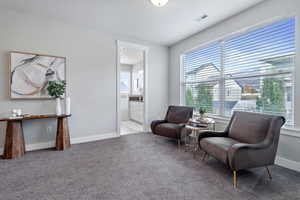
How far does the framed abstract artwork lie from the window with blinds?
11.0 feet

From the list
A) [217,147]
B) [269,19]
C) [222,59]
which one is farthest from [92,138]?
[269,19]

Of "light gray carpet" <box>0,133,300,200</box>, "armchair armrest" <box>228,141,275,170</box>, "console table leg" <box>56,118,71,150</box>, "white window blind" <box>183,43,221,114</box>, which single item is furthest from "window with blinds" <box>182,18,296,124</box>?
"console table leg" <box>56,118,71,150</box>

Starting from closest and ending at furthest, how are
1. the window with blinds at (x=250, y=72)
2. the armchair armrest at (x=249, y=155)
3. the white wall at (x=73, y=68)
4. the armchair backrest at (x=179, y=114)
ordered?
the armchair armrest at (x=249, y=155) → the window with blinds at (x=250, y=72) → the white wall at (x=73, y=68) → the armchair backrest at (x=179, y=114)

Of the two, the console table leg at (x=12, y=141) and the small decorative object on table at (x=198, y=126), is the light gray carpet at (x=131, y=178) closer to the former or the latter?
the console table leg at (x=12, y=141)

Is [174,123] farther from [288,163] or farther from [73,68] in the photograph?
[73,68]

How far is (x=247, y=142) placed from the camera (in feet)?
7.30

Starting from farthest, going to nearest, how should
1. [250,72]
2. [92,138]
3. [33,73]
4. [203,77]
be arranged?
[203,77] → [92,138] → [33,73] → [250,72]

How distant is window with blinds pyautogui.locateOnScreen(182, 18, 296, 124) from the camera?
2.37m

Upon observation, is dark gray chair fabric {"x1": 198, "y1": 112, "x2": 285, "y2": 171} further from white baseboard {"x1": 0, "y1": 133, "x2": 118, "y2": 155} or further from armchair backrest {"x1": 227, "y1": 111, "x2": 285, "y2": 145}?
white baseboard {"x1": 0, "y1": 133, "x2": 118, "y2": 155}

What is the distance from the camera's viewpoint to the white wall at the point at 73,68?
2.87m

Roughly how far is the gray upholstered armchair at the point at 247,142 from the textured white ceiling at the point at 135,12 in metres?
1.96

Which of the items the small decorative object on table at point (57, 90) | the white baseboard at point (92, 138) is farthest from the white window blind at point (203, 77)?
the small decorative object on table at point (57, 90)

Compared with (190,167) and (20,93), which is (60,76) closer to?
(20,93)

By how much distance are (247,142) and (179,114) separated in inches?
68.4
